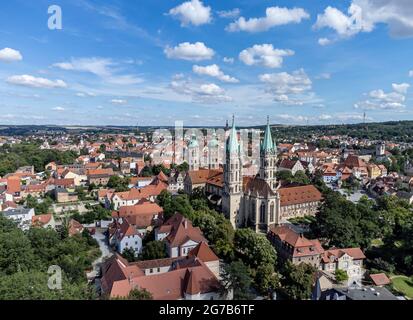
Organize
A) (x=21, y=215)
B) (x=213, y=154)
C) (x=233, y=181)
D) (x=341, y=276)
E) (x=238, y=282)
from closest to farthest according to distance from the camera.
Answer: (x=238, y=282)
(x=341, y=276)
(x=233, y=181)
(x=21, y=215)
(x=213, y=154)

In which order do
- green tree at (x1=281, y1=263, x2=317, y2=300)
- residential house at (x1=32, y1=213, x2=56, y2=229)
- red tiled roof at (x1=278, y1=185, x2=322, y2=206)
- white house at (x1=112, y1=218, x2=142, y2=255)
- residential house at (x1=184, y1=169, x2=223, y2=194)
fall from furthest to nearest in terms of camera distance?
residential house at (x1=184, y1=169, x2=223, y2=194)
red tiled roof at (x1=278, y1=185, x2=322, y2=206)
residential house at (x1=32, y1=213, x2=56, y2=229)
white house at (x1=112, y1=218, x2=142, y2=255)
green tree at (x1=281, y1=263, x2=317, y2=300)

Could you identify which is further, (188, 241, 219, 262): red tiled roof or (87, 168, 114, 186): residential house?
(87, 168, 114, 186): residential house

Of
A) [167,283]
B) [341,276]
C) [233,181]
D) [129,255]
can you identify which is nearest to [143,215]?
[129,255]

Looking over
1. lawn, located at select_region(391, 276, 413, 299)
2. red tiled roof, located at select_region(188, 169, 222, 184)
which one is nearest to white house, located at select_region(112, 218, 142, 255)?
red tiled roof, located at select_region(188, 169, 222, 184)

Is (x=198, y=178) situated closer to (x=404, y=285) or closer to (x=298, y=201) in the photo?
(x=298, y=201)

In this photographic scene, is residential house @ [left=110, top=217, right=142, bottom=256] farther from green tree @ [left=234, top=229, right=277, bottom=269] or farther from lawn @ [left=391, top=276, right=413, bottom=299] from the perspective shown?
lawn @ [left=391, top=276, right=413, bottom=299]
